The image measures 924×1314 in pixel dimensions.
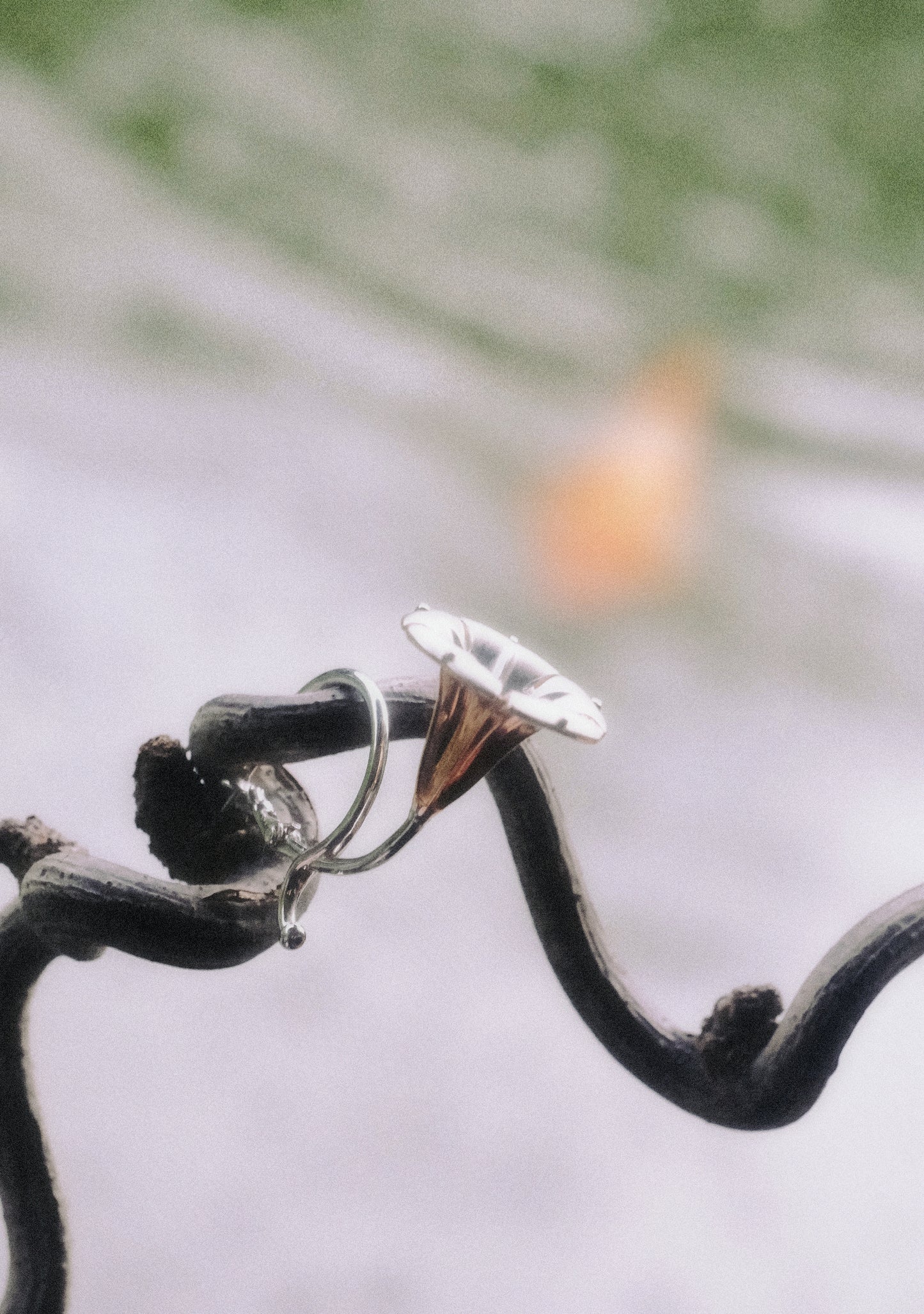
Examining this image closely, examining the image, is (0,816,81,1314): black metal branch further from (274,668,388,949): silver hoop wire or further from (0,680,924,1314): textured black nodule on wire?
(274,668,388,949): silver hoop wire

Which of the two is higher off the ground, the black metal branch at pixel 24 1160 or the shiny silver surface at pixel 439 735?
the shiny silver surface at pixel 439 735

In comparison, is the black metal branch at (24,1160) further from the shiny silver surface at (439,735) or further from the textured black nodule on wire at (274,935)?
the shiny silver surface at (439,735)

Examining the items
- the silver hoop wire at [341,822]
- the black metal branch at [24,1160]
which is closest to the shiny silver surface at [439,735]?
the silver hoop wire at [341,822]

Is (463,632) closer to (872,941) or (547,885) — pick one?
(547,885)

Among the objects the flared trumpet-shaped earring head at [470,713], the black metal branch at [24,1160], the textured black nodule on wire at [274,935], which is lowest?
the black metal branch at [24,1160]

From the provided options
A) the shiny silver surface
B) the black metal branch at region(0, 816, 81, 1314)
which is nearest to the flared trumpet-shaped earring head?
the shiny silver surface

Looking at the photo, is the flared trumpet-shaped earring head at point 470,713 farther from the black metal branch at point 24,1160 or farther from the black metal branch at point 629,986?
the black metal branch at point 24,1160

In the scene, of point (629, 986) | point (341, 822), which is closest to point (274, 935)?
point (341, 822)
